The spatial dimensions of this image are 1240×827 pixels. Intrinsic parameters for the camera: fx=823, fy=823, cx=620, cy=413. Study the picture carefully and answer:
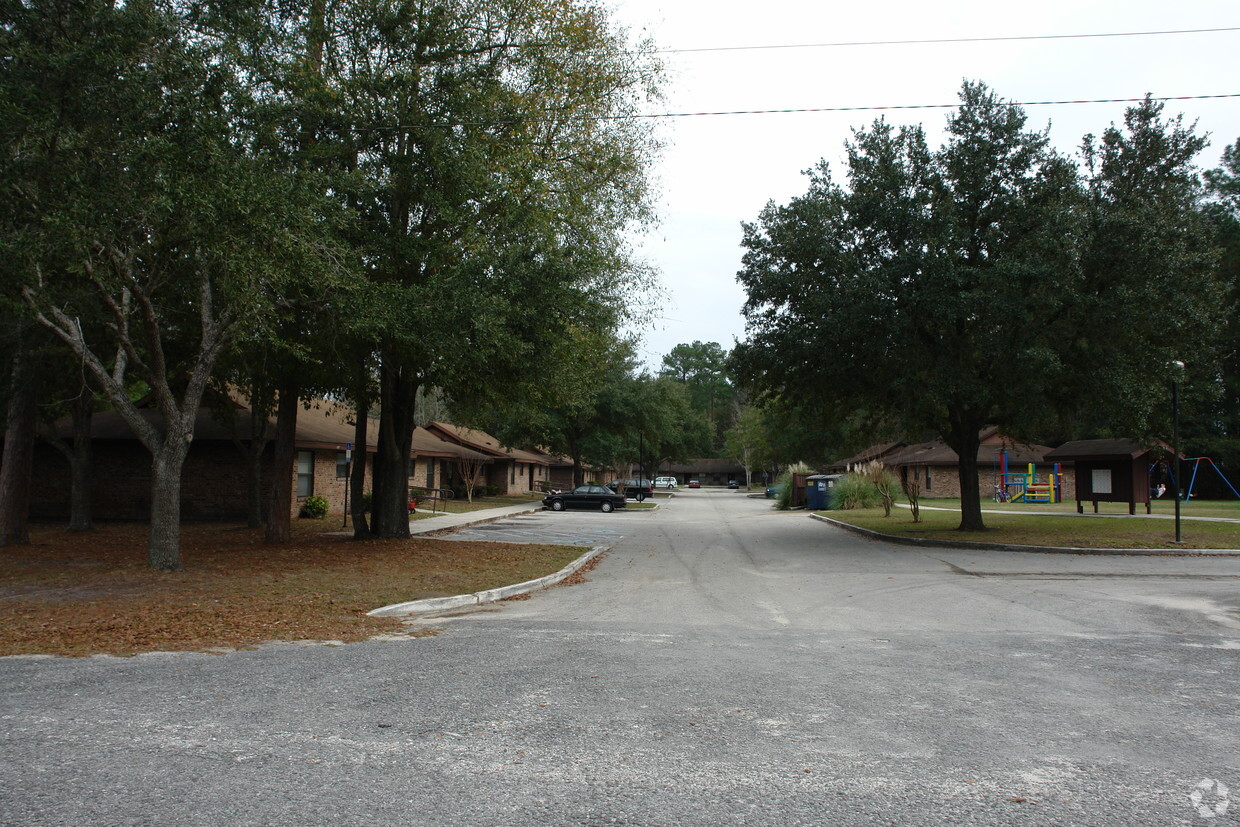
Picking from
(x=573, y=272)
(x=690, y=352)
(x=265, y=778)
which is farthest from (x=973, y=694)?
(x=690, y=352)

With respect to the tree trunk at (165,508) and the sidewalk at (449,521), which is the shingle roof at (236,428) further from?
the tree trunk at (165,508)

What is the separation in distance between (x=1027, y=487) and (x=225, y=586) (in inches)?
1685

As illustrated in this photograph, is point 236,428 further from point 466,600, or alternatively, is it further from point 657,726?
point 657,726

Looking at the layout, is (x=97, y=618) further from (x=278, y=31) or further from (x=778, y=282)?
(x=778, y=282)

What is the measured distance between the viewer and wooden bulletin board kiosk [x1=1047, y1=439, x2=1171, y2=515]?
2864 cm

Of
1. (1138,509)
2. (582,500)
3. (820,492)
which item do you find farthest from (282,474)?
(1138,509)

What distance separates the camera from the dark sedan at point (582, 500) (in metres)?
40.4

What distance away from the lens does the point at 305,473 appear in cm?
2853

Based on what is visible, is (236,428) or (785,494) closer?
(236,428)

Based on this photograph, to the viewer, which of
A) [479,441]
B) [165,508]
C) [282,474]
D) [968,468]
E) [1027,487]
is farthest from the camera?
[479,441]

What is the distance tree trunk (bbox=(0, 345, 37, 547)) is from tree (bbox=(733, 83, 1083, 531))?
1735 centimetres

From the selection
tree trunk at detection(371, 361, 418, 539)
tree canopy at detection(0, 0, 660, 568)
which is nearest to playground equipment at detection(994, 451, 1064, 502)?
tree canopy at detection(0, 0, 660, 568)

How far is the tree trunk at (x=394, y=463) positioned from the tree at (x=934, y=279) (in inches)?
379

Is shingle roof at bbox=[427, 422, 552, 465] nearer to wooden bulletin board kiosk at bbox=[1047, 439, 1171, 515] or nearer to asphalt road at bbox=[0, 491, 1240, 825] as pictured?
wooden bulletin board kiosk at bbox=[1047, 439, 1171, 515]
